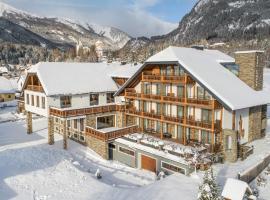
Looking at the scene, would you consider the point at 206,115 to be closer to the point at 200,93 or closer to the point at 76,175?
the point at 200,93

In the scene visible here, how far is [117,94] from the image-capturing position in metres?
35.2

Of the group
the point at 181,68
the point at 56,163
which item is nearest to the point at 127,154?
the point at 56,163

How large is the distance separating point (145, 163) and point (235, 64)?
13.4 m

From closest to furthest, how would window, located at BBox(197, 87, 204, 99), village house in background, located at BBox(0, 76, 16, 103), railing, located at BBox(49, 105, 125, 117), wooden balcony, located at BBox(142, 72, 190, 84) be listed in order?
1. window, located at BBox(197, 87, 204, 99)
2. wooden balcony, located at BBox(142, 72, 190, 84)
3. railing, located at BBox(49, 105, 125, 117)
4. village house in background, located at BBox(0, 76, 16, 103)

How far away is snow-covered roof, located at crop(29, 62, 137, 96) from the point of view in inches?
1310

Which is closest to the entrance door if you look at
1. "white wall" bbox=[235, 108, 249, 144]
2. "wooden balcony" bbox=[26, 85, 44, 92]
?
"white wall" bbox=[235, 108, 249, 144]

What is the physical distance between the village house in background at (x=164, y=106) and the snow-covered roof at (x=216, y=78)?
69mm

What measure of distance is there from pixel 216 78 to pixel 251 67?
4.78m

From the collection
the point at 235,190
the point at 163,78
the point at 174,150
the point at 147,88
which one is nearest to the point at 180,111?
the point at 163,78

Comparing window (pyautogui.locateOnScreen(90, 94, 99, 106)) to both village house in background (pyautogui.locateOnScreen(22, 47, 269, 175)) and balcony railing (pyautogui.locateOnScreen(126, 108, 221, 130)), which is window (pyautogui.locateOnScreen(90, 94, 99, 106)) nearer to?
village house in background (pyautogui.locateOnScreen(22, 47, 269, 175))

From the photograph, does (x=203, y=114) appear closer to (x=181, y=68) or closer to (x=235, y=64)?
(x=181, y=68)

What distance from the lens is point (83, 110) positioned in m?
32.8

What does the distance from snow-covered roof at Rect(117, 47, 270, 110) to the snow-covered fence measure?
4.47 m

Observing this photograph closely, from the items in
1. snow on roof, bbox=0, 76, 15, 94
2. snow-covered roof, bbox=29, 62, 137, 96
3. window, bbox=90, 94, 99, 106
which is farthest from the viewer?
snow on roof, bbox=0, 76, 15, 94
